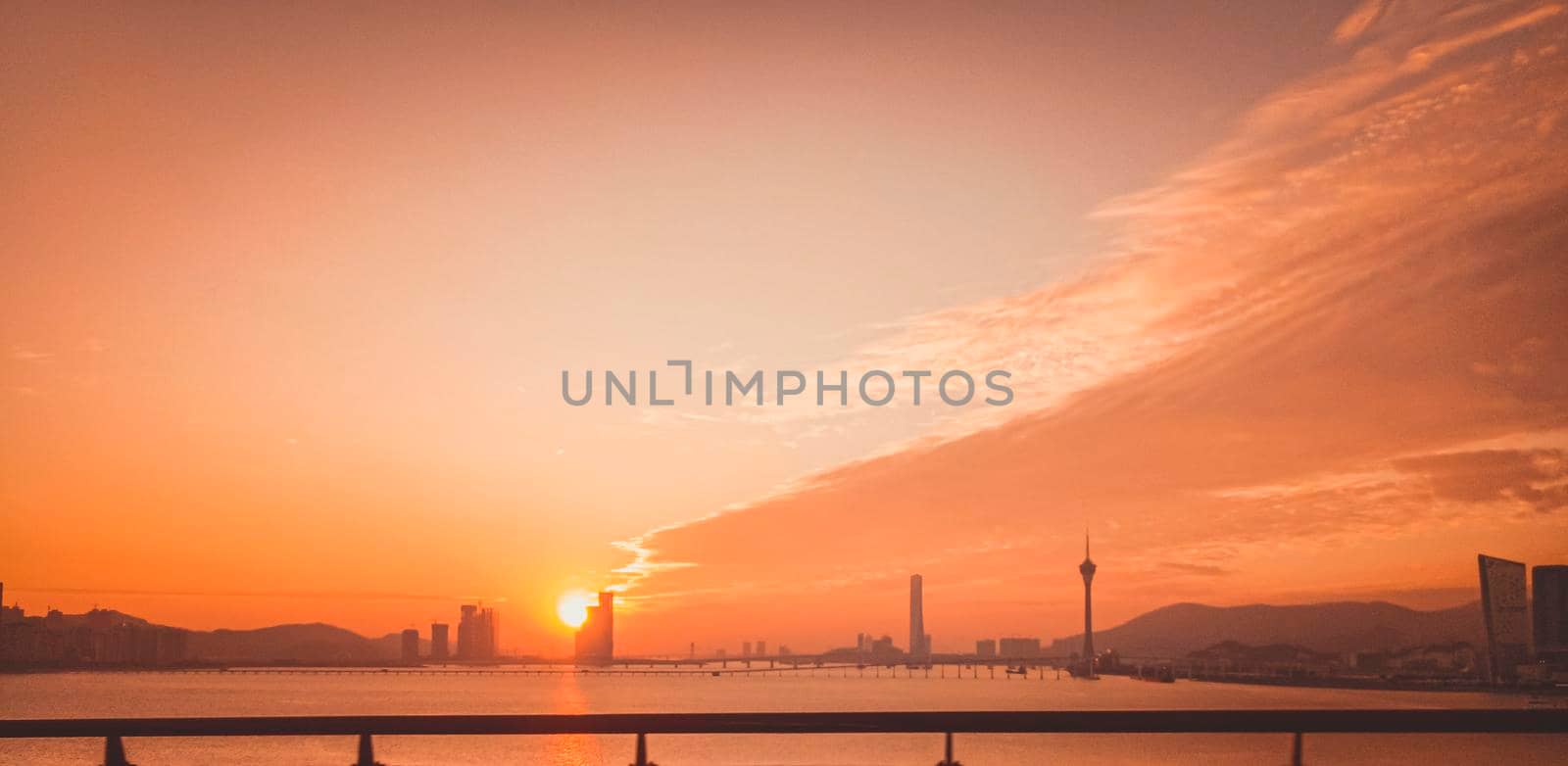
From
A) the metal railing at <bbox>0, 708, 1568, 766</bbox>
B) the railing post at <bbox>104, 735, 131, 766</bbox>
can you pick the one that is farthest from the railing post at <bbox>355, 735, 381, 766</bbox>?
the railing post at <bbox>104, 735, 131, 766</bbox>

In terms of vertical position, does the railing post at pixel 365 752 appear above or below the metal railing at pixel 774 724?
below

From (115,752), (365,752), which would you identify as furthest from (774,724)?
(115,752)

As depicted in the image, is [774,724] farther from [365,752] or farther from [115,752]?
[115,752]

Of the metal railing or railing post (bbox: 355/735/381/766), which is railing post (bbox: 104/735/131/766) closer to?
the metal railing

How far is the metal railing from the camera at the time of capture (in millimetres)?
9742

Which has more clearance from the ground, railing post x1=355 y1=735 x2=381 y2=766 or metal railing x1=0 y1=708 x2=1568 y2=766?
metal railing x1=0 y1=708 x2=1568 y2=766

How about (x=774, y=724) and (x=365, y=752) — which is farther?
(x=774, y=724)

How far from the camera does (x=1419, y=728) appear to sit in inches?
401

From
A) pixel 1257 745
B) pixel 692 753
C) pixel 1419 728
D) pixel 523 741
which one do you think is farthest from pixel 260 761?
pixel 1257 745

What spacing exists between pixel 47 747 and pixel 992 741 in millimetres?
50885

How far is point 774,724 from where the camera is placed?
392 inches

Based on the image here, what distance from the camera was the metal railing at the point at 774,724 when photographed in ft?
32.0

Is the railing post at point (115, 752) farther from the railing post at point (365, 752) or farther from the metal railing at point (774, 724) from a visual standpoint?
the railing post at point (365, 752)

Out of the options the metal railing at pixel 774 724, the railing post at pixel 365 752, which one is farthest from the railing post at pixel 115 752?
the railing post at pixel 365 752
